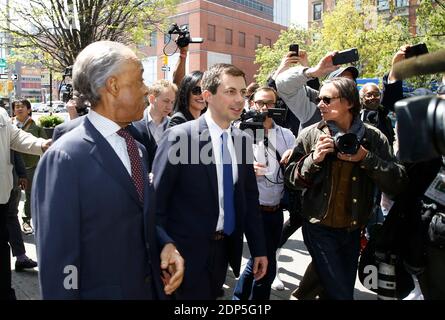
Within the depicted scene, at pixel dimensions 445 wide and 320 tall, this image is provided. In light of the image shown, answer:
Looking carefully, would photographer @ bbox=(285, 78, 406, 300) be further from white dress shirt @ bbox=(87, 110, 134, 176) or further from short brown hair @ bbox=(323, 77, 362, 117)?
white dress shirt @ bbox=(87, 110, 134, 176)

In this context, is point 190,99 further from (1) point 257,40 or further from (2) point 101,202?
(1) point 257,40

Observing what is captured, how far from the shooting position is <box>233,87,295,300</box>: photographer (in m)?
3.73

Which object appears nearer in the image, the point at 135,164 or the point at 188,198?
the point at 135,164

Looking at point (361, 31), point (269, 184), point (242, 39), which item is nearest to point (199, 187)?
point (269, 184)

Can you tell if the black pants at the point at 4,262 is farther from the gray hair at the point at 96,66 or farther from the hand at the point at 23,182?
the gray hair at the point at 96,66

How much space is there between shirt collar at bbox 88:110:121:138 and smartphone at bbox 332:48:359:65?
6.97ft

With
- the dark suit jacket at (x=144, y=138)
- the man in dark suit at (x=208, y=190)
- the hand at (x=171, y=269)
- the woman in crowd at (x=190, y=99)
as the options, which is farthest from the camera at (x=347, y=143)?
the woman in crowd at (x=190, y=99)

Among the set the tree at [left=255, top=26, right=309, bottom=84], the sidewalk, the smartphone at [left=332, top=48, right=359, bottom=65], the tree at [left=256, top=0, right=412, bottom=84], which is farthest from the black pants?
the tree at [left=255, top=26, right=309, bottom=84]

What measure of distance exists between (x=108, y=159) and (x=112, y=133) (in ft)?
0.55

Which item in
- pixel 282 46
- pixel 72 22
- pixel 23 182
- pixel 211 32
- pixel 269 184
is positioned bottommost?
pixel 23 182

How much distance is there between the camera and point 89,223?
1885 mm
